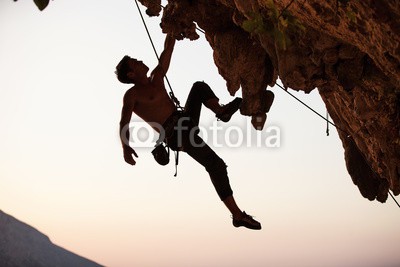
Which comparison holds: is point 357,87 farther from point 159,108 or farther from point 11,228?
point 11,228

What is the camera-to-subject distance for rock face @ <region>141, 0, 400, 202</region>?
4238mm

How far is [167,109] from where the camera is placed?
5.96 meters

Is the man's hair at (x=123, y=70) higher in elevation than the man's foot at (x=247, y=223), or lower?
higher

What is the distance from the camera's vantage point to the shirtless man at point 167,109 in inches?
227

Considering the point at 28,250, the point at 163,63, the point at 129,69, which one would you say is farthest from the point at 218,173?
A: the point at 28,250

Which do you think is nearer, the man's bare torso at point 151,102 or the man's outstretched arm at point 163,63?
the man's bare torso at point 151,102

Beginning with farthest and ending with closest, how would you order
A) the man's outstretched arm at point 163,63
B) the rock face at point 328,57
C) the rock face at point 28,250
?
the rock face at point 28,250 → the man's outstretched arm at point 163,63 → the rock face at point 328,57

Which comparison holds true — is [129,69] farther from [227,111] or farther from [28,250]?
[28,250]

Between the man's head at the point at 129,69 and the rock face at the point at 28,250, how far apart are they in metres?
79.1

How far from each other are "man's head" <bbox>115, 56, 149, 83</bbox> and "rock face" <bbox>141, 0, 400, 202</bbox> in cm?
A: 159

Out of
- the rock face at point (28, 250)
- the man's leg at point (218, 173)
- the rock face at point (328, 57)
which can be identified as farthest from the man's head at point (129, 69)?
the rock face at point (28, 250)

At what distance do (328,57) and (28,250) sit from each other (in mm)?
93392

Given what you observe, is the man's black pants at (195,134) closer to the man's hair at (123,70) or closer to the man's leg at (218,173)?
the man's leg at (218,173)

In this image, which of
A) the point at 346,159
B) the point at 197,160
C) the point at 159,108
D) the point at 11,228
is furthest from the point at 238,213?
the point at 11,228
